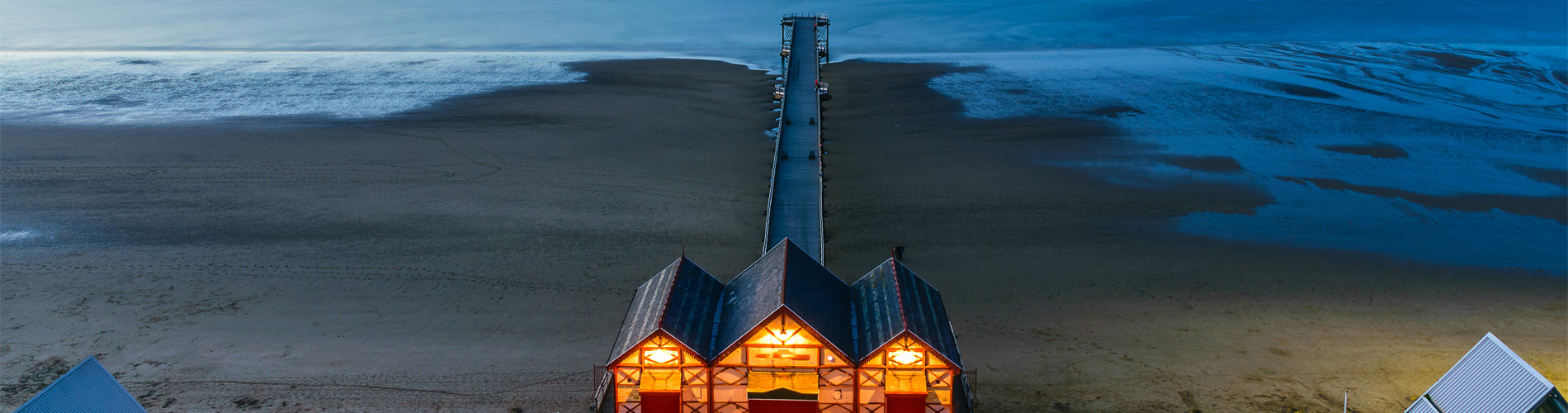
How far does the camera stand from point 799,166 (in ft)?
119

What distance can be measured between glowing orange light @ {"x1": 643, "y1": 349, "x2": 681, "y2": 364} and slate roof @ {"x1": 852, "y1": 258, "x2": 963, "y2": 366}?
3.88m

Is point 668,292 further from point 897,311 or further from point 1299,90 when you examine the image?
point 1299,90

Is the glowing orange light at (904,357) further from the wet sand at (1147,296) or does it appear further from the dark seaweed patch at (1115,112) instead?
the dark seaweed patch at (1115,112)

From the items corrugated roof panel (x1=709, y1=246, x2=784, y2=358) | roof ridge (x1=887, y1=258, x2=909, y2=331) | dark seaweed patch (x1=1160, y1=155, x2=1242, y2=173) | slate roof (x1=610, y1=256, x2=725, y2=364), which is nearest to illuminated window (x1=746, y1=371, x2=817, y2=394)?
corrugated roof panel (x1=709, y1=246, x2=784, y2=358)

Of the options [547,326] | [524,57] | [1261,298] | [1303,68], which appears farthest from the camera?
[524,57]

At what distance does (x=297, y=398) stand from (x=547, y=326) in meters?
6.23

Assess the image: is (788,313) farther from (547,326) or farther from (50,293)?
(50,293)

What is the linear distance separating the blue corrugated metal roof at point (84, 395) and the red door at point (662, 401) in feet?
31.0

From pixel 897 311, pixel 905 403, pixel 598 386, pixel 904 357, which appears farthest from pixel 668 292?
pixel 905 403

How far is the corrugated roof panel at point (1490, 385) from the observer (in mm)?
16969

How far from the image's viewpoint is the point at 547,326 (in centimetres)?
2550

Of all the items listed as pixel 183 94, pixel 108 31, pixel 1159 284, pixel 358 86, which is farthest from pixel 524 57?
pixel 1159 284

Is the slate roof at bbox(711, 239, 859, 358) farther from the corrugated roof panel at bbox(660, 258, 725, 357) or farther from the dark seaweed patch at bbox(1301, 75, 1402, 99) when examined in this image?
the dark seaweed patch at bbox(1301, 75, 1402, 99)

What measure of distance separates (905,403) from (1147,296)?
11395 mm
